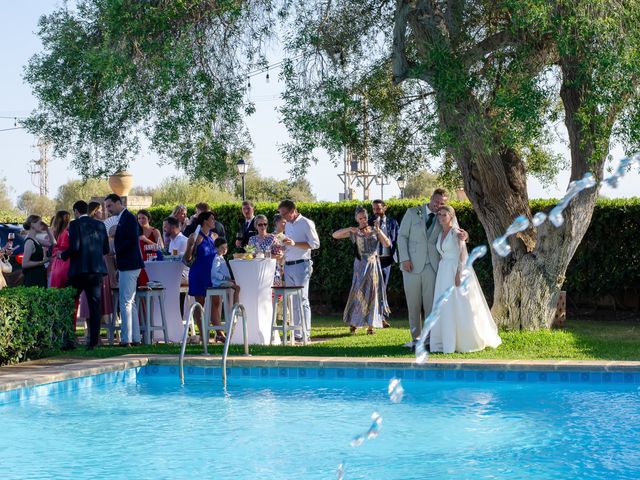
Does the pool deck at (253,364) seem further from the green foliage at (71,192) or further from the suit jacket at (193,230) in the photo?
the green foliage at (71,192)

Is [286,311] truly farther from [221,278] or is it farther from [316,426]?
[316,426]

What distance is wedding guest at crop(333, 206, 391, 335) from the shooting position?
13750 millimetres

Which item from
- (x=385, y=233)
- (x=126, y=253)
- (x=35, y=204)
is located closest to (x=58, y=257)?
(x=126, y=253)

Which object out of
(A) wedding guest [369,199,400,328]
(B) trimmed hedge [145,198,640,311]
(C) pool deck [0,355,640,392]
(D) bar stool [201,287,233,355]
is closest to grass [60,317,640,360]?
(D) bar stool [201,287,233,355]

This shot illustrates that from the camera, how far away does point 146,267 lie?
1338cm

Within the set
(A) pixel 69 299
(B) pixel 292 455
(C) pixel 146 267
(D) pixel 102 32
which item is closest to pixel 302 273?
(C) pixel 146 267

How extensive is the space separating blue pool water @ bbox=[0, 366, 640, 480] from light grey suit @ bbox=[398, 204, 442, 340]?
137 cm

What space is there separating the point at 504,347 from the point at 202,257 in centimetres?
382

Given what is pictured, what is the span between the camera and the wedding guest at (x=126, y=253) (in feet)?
40.5

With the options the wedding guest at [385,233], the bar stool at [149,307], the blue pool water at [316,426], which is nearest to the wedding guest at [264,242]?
the bar stool at [149,307]

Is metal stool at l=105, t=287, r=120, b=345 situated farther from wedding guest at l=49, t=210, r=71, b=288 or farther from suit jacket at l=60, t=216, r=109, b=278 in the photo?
suit jacket at l=60, t=216, r=109, b=278

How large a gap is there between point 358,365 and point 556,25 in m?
4.07

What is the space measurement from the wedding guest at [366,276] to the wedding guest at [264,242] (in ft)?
3.48

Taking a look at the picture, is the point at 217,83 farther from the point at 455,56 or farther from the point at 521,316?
the point at 521,316
